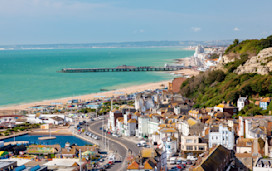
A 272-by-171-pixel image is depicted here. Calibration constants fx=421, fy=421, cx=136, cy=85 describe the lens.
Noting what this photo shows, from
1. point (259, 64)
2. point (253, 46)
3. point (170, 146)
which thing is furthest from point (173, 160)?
point (253, 46)

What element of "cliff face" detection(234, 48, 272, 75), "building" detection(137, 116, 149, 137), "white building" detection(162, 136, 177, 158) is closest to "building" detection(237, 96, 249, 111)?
"cliff face" detection(234, 48, 272, 75)

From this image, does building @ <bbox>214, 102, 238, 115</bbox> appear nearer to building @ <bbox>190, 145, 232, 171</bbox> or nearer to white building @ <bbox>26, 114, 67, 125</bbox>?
building @ <bbox>190, 145, 232, 171</bbox>

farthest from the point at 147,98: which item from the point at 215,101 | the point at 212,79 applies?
the point at 212,79

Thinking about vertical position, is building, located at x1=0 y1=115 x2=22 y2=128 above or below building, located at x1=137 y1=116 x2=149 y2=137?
below

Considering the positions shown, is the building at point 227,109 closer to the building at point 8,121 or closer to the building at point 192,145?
the building at point 192,145

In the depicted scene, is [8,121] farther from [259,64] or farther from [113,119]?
[259,64]

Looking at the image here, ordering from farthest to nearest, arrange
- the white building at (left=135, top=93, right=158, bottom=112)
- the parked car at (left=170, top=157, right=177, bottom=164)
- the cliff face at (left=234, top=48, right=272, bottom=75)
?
the cliff face at (left=234, top=48, right=272, bottom=75), the white building at (left=135, top=93, right=158, bottom=112), the parked car at (left=170, top=157, right=177, bottom=164)
